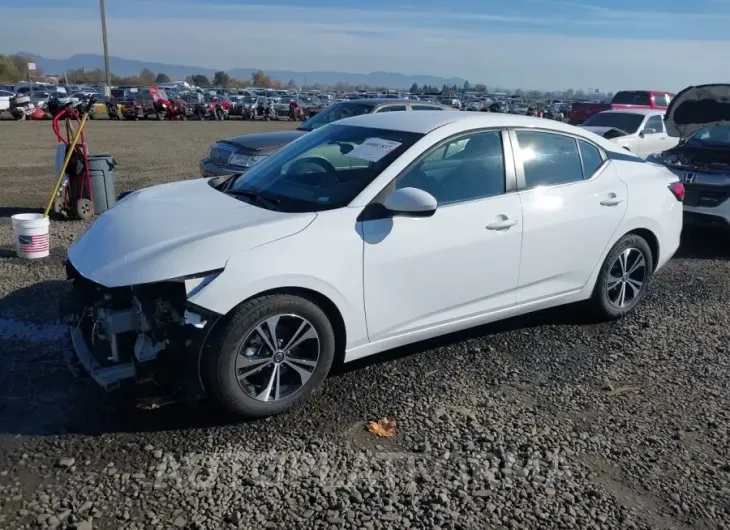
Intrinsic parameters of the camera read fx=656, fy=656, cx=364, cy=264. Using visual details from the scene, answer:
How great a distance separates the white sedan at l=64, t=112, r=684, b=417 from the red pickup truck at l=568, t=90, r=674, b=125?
17.4 m

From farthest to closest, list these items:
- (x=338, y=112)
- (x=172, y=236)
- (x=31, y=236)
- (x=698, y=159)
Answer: (x=338, y=112), (x=698, y=159), (x=31, y=236), (x=172, y=236)

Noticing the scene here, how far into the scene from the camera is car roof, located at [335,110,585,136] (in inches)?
175

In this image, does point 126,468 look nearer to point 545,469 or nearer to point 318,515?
point 318,515

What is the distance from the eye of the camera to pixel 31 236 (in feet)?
21.6

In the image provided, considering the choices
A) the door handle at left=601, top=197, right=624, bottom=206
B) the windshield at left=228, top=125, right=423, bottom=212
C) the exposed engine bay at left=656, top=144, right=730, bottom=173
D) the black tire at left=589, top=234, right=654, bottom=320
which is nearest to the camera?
the windshield at left=228, top=125, right=423, bottom=212

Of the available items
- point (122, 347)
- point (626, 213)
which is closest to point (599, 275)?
point (626, 213)

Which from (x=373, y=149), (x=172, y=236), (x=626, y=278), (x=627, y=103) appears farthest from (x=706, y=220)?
(x=627, y=103)

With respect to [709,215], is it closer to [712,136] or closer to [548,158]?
[712,136]

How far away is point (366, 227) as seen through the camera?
12.5 feet

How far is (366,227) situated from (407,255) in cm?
31

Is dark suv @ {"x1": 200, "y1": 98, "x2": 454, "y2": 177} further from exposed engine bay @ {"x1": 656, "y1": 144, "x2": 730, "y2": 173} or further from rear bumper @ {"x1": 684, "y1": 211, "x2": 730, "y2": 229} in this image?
rear bumper @ {"x1": 684, "y1": 211, "x2": 730, "y2": 229}

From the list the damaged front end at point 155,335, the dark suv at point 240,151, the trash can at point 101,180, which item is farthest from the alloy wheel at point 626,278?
the trash can at point 101,180

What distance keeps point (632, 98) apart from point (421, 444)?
69.1ft

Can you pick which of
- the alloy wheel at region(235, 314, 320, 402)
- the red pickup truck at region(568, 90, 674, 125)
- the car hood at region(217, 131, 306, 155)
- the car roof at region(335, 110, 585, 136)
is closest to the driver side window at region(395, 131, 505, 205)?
the car roof at region(335, 110, 585, 136)
